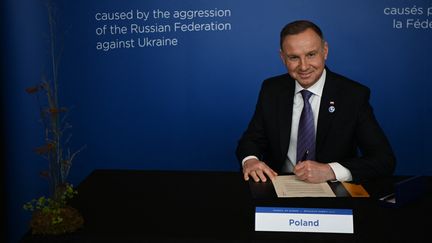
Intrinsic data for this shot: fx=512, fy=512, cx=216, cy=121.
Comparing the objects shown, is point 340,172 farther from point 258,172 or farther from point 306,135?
point 306,135

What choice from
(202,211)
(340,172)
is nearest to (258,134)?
(340,172)

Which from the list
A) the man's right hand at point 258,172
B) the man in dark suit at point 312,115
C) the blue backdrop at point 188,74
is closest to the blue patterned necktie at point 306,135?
the man in dark suit at point 312,115

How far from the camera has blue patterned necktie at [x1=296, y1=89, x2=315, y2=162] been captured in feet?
8.80

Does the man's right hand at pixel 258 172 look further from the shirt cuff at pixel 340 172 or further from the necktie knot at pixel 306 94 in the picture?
the necktie knot at pixel 306 94

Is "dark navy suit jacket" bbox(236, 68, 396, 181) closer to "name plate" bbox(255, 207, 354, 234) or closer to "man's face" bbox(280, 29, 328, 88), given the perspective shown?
"man's face" bbox(280, 29, 328, 88)

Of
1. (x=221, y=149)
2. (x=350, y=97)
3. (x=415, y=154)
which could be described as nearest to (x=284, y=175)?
(x=350, y=97)

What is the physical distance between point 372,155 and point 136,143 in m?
2.17

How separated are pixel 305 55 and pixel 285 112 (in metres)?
→ 0.33

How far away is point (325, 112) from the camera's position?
2678 mm

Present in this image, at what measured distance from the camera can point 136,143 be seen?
412 centimetres

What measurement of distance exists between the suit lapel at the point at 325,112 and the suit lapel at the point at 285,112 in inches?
6.4

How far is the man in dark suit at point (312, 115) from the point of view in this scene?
2.61 m

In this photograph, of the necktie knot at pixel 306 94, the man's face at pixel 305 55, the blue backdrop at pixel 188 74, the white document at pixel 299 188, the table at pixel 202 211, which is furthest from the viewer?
the blue backdrop at pixel 188 74

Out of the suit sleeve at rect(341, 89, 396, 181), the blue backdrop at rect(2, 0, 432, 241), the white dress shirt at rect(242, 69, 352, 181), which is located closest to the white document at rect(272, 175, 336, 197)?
the suit sleeve at rect(341, 89, 396, 181)
